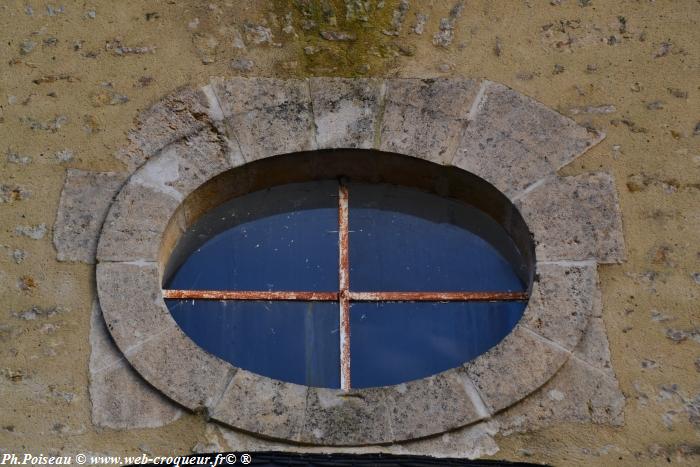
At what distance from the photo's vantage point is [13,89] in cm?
554

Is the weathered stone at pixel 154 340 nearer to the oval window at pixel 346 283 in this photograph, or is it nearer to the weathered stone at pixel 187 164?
the oval window at pixel 346 283

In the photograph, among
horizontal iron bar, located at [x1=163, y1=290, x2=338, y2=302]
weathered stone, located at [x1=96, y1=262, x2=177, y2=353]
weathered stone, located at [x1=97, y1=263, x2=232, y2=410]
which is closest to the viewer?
weathered stone, located at [x1=97, y1=263, x2=232, y2=410]

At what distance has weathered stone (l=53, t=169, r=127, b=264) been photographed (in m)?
5.11

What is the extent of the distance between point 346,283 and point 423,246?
41cm

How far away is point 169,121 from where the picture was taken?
17.8 ft

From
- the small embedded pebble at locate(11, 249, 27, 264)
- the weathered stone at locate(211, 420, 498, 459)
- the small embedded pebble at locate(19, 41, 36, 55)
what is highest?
the small embedded pebble at locate(19, 41, 36, 55)

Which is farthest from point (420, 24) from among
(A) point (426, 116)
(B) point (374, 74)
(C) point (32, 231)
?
(C) point (32, 231)

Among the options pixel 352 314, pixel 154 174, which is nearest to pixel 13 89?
pixel 154 174

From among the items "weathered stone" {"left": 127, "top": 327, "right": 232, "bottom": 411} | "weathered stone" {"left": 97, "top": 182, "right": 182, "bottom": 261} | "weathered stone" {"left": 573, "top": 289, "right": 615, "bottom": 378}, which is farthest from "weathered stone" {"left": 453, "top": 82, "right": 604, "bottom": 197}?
"weathered stone" {"left": 127, "top": 327, "right": 232, "bottom": 411}

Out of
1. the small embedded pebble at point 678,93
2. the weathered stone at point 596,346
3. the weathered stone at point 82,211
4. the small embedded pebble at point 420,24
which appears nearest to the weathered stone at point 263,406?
the weathered stone at point 82,211

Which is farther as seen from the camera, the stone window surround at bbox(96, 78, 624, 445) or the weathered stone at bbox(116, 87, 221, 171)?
the weathered stone at bbox(116, 87, 221, 171)

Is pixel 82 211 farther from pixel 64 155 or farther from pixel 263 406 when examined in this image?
pixel 263 406

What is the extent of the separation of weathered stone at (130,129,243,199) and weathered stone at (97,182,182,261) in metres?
0.04

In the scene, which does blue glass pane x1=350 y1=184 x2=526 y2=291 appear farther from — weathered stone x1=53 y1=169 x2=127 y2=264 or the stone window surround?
weathered stone x1=53 y1=169 x2=127 y2=264
